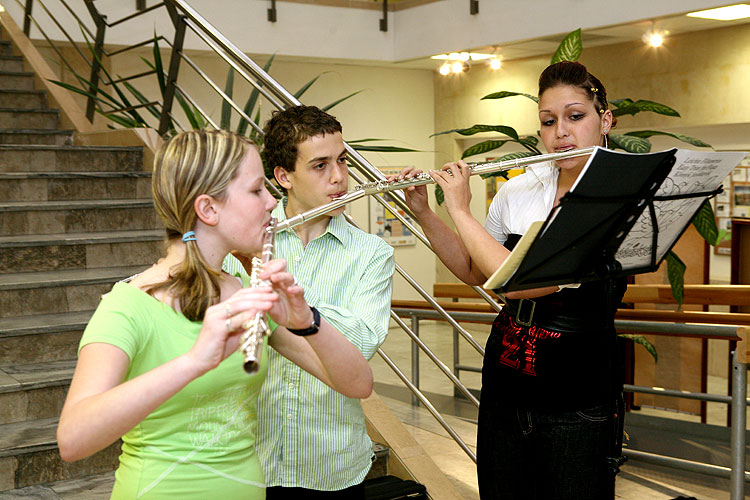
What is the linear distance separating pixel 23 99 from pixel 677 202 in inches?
163

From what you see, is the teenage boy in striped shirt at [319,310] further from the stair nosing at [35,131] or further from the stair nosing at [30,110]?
the stair nosing at [30,110]

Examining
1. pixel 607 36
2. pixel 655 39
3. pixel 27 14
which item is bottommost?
pixel 27 14

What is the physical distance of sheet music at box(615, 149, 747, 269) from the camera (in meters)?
1.67

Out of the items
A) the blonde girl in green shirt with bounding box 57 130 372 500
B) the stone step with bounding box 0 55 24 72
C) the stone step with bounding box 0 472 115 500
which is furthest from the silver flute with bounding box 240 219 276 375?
the stone step with bounding box 0 55 24 72

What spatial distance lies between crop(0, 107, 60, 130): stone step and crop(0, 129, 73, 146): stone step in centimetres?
17

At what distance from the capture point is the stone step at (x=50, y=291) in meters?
3.06

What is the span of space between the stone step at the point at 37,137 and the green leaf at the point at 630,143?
2.98 meters

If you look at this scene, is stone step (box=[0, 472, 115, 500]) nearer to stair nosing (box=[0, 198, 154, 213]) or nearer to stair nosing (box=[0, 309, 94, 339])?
stair nosing (box=[0, 309, 94, 339])

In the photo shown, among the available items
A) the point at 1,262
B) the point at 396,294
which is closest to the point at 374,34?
the point at 396,294

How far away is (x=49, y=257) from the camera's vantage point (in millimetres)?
3395

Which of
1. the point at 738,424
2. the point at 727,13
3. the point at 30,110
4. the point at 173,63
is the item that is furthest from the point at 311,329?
the point at 727,13

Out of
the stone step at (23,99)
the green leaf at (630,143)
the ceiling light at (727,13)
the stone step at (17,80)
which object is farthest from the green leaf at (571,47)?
the stone step at (17,80)

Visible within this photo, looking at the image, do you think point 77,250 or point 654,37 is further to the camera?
point 654,37

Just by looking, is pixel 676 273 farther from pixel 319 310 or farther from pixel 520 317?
pixel 319 310
